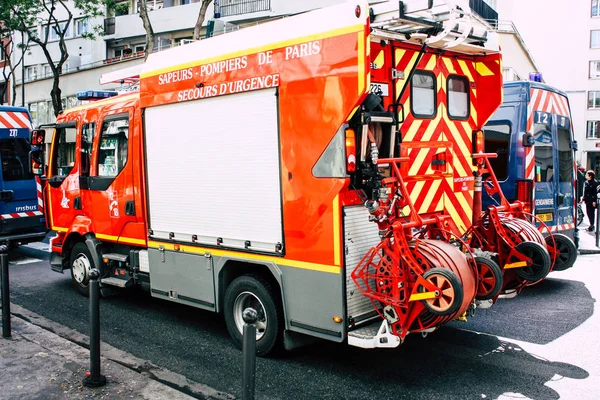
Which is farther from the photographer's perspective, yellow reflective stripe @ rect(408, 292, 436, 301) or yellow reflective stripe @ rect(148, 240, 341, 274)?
yellow reflective stripe @ rect(148, 240, 341, 274)

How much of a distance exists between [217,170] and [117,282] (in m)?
2.69

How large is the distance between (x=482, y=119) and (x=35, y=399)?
5.25 m

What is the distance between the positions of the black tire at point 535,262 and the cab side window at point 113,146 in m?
4.81

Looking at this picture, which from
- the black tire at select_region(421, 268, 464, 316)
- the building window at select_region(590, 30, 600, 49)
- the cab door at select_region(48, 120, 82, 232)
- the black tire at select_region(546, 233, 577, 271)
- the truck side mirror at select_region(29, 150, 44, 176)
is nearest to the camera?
the black tire at select_region(421, 268, 464, 316)

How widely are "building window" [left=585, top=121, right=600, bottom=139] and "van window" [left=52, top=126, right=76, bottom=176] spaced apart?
5288 cm

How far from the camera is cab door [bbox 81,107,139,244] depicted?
24.2ft

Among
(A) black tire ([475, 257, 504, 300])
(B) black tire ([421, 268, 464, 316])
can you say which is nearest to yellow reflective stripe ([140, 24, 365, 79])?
(B) black tire ([421, 268, 464, 316])

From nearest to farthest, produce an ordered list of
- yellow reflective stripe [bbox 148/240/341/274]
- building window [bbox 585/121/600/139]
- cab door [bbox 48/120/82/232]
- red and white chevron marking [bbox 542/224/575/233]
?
1. yellow reflective stripe [bbox 148/240/341/274]
2. cab door [bbox 48/120/82/232]
3. red and white chevron marking [bbox 542/224/575/233]
4. building window [bbox 585/121/600/139]

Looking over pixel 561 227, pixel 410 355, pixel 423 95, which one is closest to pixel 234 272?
pixel 410 355

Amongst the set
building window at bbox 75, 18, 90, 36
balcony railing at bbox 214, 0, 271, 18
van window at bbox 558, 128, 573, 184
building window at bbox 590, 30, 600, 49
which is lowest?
van window at bbox 558, 128, 573, 184

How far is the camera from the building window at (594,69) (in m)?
53.4

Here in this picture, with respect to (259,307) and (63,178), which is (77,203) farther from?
(259,307)

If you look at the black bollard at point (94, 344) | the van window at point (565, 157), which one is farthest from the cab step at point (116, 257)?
the van window at point (565, 157)

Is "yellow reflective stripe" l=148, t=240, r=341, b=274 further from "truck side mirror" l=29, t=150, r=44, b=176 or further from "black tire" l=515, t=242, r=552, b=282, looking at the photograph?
"truck side mirror" l=29, t=150, r=44, b=176
